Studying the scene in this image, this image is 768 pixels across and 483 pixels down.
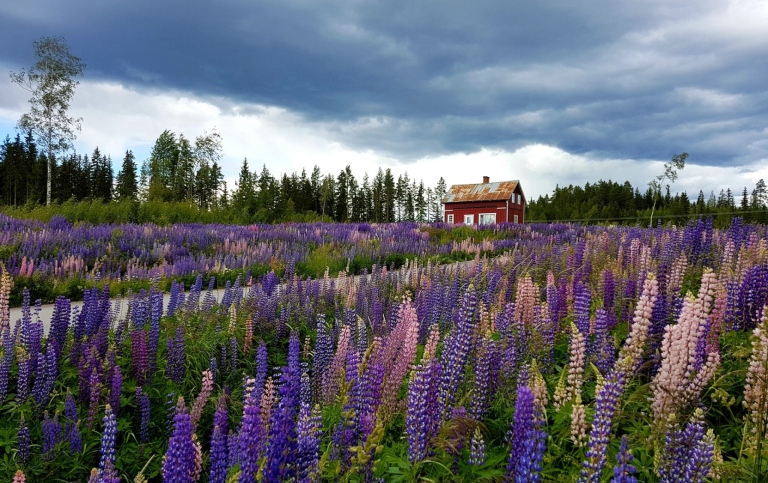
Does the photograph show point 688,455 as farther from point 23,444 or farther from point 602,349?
point 23,444

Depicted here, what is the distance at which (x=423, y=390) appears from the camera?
229 cm

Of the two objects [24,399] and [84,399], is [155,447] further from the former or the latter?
[24,399]

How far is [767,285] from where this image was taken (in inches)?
168

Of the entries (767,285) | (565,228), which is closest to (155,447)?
(767,285)

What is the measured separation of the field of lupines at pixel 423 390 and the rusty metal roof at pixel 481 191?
127 ft

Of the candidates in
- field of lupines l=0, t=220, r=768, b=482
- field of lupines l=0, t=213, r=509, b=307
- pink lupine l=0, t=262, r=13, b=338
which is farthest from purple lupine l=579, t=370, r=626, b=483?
field of lupines l=0, t=213, r=509, b=307

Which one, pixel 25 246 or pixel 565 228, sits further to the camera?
pixel 565 228

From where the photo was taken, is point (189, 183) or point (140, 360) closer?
point (140, 360)

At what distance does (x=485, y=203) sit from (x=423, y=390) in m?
44.2

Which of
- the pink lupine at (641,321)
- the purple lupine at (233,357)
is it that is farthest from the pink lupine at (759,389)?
the purple lupine at (233,357)

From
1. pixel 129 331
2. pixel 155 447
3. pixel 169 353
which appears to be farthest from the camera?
pixel 129 331

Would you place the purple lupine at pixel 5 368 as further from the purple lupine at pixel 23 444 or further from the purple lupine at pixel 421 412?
the purple lupine at pixel 421 412

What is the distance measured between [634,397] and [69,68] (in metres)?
48.4

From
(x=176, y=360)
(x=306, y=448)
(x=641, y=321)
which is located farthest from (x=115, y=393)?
(x=641, y=321)
